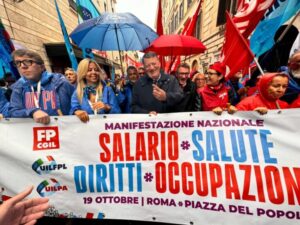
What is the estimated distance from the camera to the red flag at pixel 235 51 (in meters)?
2.90

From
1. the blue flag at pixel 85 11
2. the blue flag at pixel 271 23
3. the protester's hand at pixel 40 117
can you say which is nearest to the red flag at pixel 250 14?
the blue flag at pixel 271 23

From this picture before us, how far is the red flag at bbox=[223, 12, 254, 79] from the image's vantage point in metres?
Result: 2.90

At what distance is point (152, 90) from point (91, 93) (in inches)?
28.3

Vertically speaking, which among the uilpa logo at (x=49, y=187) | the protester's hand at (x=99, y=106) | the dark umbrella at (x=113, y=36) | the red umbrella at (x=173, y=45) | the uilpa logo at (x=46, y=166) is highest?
the dark umbrella at (x=113, y=36)

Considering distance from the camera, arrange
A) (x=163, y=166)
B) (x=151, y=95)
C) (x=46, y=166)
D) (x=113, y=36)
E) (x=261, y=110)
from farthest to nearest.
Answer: (x=113, y=36)
(x=151, y=95)
(x=46, y=166)
(x=163, y=166)
(x=261, y=110)

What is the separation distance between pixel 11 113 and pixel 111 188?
1.39 meters

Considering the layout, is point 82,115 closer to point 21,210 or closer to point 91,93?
point 91,93

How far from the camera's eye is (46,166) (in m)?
2.39

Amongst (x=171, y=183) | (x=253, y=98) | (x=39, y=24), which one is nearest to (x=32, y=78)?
(x=171, y=183)

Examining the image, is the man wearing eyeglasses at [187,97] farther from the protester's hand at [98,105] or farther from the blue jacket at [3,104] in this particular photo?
the blue jacket at [3,104]

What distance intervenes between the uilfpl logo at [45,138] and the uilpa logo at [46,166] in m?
0.12

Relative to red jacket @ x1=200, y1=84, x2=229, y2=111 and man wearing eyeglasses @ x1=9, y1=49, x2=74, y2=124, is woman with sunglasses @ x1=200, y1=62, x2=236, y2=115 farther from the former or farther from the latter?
man wearing eyeglasses @ x1=9, y1=49, x2=74, y2=124

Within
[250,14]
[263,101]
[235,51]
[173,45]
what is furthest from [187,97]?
[173,45]

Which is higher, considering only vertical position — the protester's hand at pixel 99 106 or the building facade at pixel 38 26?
the building facade at pixel 38 26
